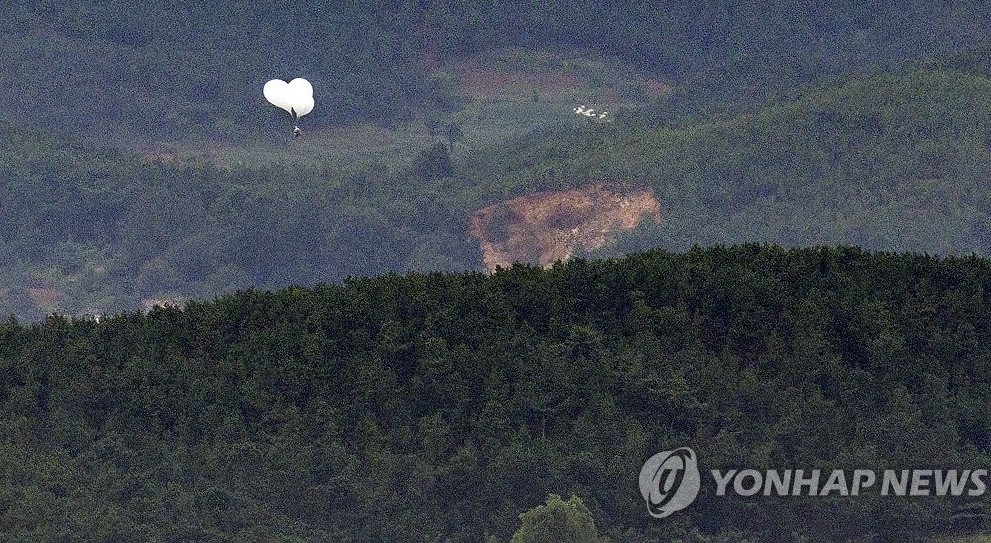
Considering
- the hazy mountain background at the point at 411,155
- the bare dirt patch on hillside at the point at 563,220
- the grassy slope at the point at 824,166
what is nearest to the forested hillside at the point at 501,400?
the hazy mountain background at the point at 411,155

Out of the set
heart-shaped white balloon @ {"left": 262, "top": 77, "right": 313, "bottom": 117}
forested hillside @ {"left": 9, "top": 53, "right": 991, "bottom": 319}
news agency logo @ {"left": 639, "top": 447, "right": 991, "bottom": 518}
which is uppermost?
forested hillside @ {"left": 9, "top": 53, "right": 991, "bottom": 319}

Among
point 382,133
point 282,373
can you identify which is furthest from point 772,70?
point 282,373

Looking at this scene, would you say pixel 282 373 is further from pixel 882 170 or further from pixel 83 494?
pixel 882 170

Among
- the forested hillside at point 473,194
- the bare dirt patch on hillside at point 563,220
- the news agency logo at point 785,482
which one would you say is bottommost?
the news agency logo at point 785,482

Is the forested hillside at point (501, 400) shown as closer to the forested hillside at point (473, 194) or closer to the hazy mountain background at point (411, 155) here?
the forested hillside at point (473, 194)

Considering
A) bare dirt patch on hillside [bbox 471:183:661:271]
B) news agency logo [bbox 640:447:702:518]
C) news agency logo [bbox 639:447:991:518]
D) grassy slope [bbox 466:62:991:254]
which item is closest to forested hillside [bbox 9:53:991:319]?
grassy slope [bbox 466:62:991:254]

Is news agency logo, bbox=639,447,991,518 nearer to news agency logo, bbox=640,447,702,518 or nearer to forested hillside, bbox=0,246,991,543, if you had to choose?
news agency logo, bbox=640,447,702,518
